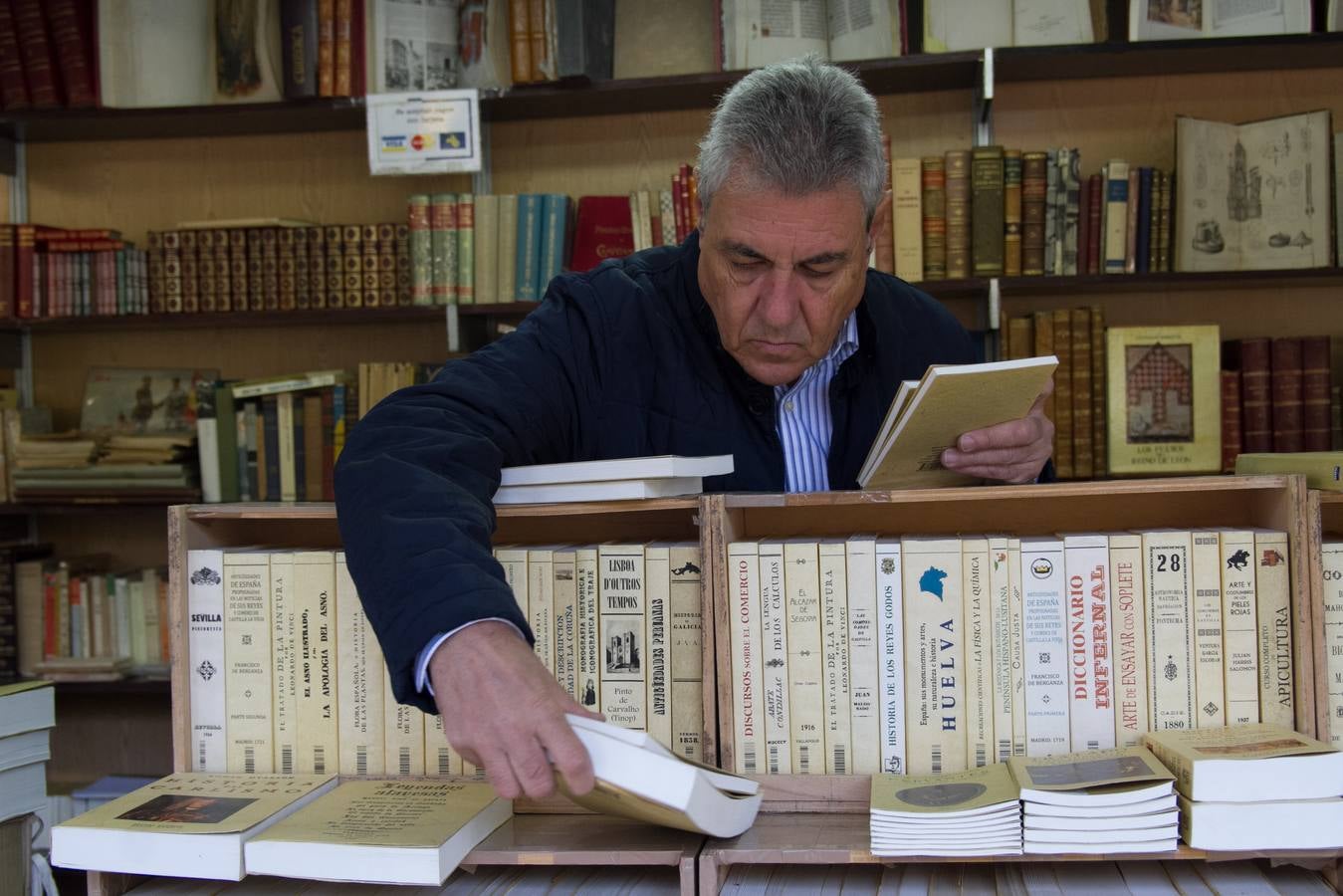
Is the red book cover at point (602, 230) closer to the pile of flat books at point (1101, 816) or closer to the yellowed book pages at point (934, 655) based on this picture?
the yellowed book pages at point (934, 655)

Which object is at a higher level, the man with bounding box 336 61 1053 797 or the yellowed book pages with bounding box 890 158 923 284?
the yellowed book pages with bounding box 890 158 923 284

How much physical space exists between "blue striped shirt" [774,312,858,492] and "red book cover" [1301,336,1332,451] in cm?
168

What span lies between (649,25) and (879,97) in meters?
0.66

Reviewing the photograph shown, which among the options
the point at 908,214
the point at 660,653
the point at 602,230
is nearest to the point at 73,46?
the point at 602,230

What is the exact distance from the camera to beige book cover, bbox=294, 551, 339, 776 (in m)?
1.28

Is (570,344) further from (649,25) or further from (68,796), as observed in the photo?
(68,796)

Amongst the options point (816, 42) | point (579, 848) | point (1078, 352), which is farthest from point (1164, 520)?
point (816, 42)

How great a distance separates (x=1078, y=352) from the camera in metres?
2.81

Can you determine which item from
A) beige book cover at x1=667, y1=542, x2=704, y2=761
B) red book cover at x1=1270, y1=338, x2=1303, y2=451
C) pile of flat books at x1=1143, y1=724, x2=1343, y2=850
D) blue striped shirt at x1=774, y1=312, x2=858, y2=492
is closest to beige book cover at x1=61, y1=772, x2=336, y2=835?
beige book cover at x1=667, y1=542, x2=704, y2=761

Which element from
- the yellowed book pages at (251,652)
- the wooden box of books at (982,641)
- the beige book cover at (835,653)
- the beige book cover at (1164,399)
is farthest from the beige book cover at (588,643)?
the beige book cover at (1164,399)

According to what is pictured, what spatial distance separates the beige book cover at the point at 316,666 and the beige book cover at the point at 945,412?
617 mm

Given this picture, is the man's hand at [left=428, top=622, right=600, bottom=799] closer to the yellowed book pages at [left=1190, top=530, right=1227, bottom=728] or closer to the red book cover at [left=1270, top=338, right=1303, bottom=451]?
the yellowed book pages at [left=1190, top=530, right=1227, bottom=728]

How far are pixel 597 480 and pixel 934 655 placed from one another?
390 mm

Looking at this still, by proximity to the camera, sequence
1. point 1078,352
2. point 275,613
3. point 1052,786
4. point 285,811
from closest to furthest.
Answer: point 1052,786 < point 285,811 < point 275,613 < point 1078,352
